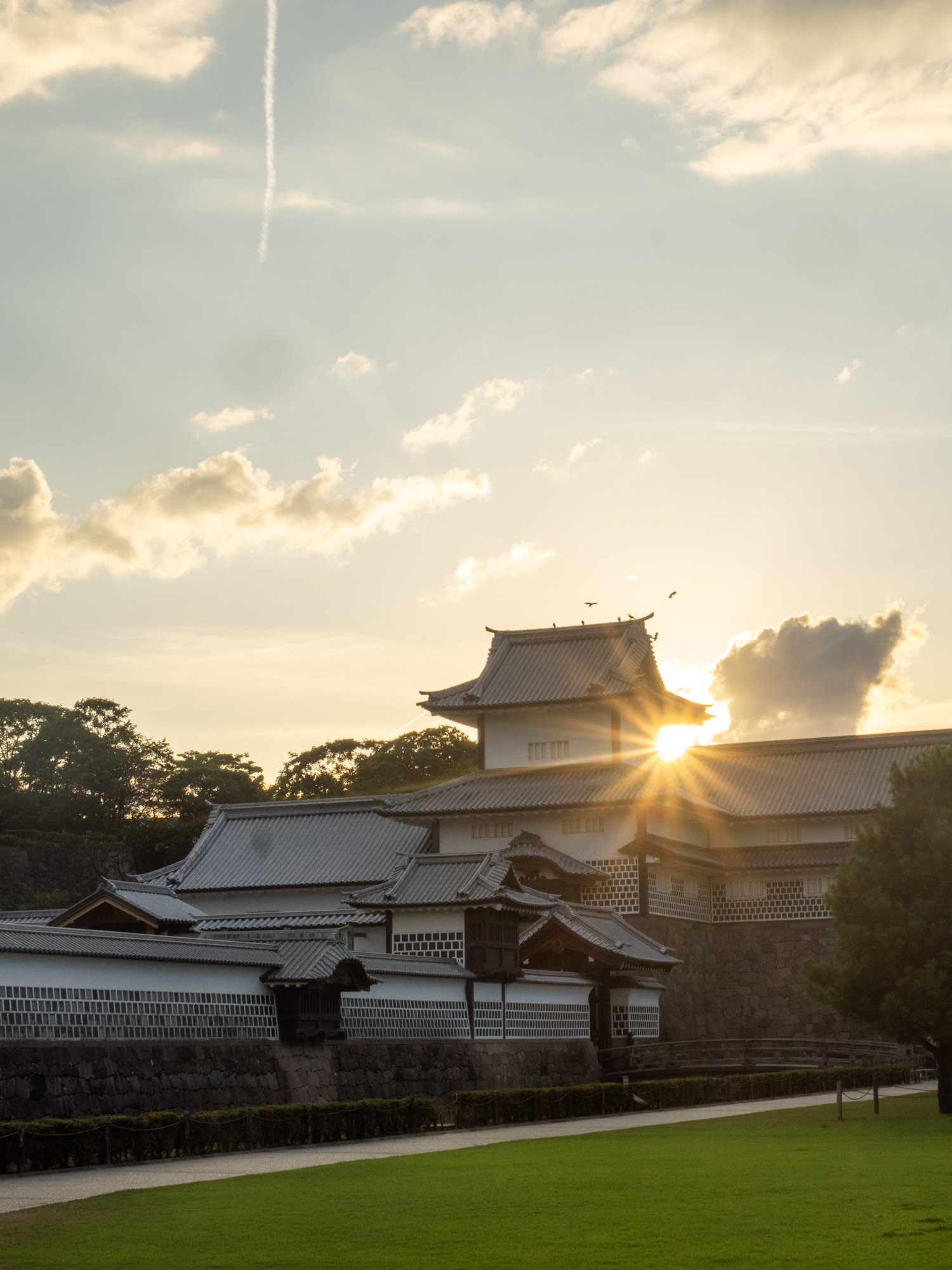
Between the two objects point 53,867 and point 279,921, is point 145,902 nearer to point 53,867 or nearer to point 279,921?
point 279,921

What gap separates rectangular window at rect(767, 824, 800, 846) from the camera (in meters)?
58.5

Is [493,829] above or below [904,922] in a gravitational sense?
above

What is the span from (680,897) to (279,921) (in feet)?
49.4

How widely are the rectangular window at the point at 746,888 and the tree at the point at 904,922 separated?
2619 centimetres

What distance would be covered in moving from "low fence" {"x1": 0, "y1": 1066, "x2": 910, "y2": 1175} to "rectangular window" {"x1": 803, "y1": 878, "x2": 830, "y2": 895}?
49.8ft

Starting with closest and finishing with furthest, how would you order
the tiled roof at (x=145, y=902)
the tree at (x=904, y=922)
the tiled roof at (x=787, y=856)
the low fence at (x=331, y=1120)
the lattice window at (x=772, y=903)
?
the low fence at (x=331, y=1120), the tree at (x=904, y=922), the tiled roof at (x=145, y=902), the tiled roof at (x=787, y=856), the lattice window at (x=772, y=903)

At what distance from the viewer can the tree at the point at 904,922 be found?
29.8 meters

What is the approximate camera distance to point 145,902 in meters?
49.2

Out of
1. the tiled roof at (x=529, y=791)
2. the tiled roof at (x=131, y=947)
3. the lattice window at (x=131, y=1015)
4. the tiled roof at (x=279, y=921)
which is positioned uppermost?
the tiled roof at (x=529, y=791)

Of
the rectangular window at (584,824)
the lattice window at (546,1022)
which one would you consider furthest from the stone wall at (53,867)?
the lattice window at (546,1022)

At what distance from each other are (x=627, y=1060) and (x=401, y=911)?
934 centimetres

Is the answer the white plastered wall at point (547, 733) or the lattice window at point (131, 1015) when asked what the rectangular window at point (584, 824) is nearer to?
the white plastered wall at point (547, 733)

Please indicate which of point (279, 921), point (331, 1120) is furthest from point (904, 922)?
point (279, 921)

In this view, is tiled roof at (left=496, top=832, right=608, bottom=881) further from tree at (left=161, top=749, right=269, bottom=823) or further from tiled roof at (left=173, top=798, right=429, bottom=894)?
tree at (left=161, top=749, right=269, bottom=823)
